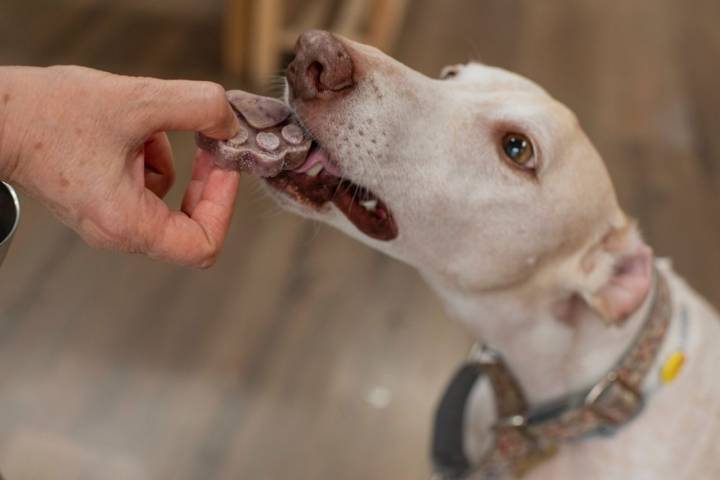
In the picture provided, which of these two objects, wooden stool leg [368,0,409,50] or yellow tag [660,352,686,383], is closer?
yellow tag [660,352,686,383]

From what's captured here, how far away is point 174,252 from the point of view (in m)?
0.84

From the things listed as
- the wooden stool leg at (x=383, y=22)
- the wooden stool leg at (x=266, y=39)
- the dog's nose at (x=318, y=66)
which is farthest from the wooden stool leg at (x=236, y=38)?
the dog's nose at (x=318, y=66)

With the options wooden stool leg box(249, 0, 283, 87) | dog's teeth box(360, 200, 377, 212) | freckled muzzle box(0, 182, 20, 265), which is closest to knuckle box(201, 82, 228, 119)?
freckled muzzle box(0, 182, 20, 265)

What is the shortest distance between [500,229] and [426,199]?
0.16 m

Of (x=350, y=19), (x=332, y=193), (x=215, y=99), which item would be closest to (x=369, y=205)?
(x=332, y=193)

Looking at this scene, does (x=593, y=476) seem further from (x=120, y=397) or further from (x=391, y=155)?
(x=120, y=397)

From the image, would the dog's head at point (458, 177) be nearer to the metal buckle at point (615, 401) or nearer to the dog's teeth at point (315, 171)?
the dog's teeth at point (315, 171)

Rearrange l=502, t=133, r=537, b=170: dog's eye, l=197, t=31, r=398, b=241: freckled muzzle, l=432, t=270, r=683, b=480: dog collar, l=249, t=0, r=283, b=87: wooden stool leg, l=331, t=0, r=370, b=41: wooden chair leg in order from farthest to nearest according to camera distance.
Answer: l=331, t=0, r=370, b=41: wooden chair leg < l=249, t=0, r=283, b=87: wooden stool leg < l=432, t=270, r=683, b=480: dog collar < l=502, t=133, r=537, b=170: dog's eye < l=197, t=31, r=398, b=241: freckled muzzle

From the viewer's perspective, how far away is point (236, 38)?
2.89 m

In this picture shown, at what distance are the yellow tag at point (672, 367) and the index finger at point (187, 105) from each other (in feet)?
3.09

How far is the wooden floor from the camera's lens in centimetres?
191

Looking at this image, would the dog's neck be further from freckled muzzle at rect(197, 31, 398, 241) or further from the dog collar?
freckled muzzle at rect(197, 31, 398, 241)

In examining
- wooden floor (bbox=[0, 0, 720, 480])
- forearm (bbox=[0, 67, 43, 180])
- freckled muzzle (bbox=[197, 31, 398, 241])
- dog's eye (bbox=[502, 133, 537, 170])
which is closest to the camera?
forearm (bbox=[0, 67, 43, 180])

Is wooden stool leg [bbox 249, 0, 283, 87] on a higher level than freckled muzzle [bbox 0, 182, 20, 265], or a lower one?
lower
